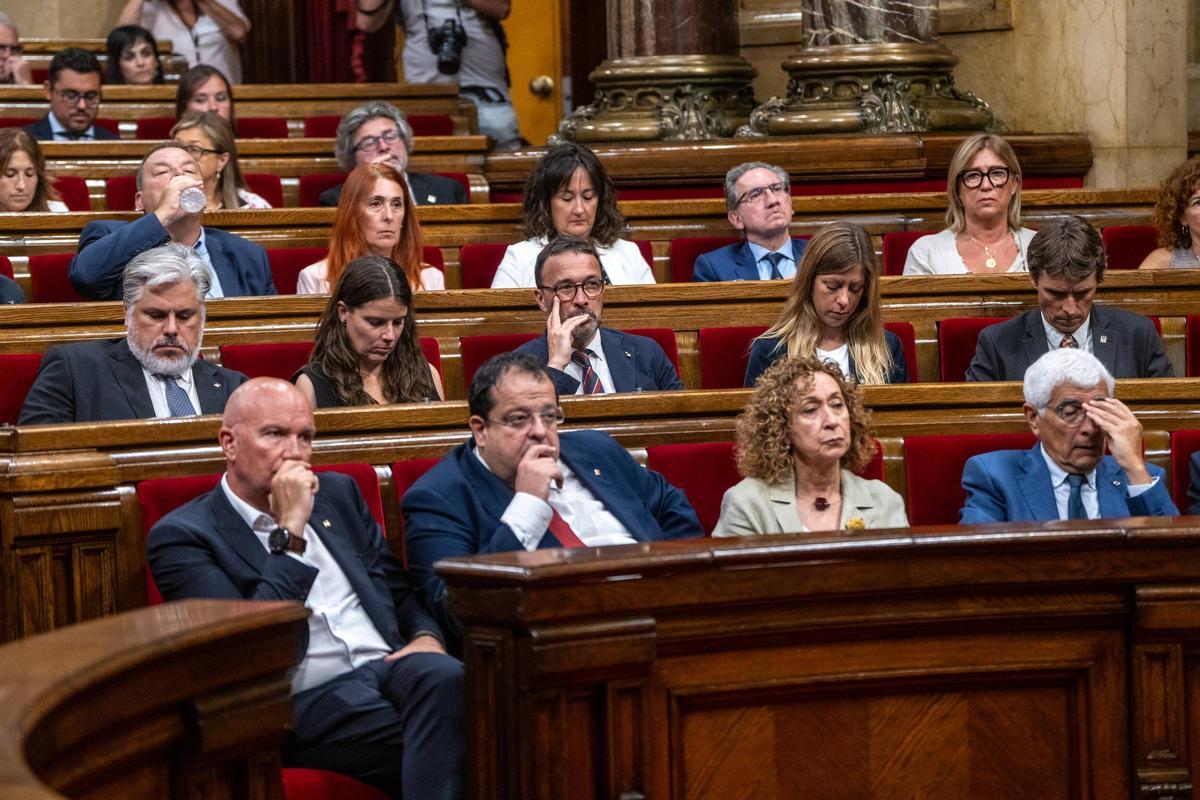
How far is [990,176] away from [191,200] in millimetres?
1891

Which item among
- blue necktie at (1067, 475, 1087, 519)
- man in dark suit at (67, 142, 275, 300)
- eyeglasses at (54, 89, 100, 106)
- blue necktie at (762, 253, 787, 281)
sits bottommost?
blue necktie at (1067, 475, 1087, 519)

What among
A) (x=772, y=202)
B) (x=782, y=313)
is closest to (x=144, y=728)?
(x=782, y=313)

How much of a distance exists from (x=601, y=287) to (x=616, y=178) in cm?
212

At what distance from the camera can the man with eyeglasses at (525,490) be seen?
9.13ft

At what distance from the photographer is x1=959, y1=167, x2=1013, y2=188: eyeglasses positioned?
4.51m

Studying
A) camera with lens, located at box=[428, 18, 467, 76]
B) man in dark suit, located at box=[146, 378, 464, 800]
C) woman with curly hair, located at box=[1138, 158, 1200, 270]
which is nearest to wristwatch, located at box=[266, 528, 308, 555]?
man in dark suit, located at box=[146, 378, 464, 800]

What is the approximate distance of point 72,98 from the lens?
605cm

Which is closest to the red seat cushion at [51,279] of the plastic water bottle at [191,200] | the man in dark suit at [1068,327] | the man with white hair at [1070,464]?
the plastic water bottle at [191,200]

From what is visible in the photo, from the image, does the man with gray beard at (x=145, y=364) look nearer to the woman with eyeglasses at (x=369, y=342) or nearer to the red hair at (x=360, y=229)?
the woman with eyeglasses at (x=369, y=342)

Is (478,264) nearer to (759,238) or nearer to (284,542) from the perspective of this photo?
(759,238)

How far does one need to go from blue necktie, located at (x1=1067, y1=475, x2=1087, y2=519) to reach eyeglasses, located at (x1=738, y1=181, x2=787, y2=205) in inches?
64.8

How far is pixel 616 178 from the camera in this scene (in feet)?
18.9

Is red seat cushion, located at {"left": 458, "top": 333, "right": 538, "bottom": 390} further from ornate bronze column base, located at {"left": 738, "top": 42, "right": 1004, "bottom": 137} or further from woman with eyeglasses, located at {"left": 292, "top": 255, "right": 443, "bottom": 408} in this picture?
ornate bronze column base, located at {"left": 738, "top": 42, "right": 1004, "bottom": 137}

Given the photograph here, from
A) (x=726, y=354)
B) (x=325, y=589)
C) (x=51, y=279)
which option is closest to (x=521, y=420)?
(x=325, y=589)
